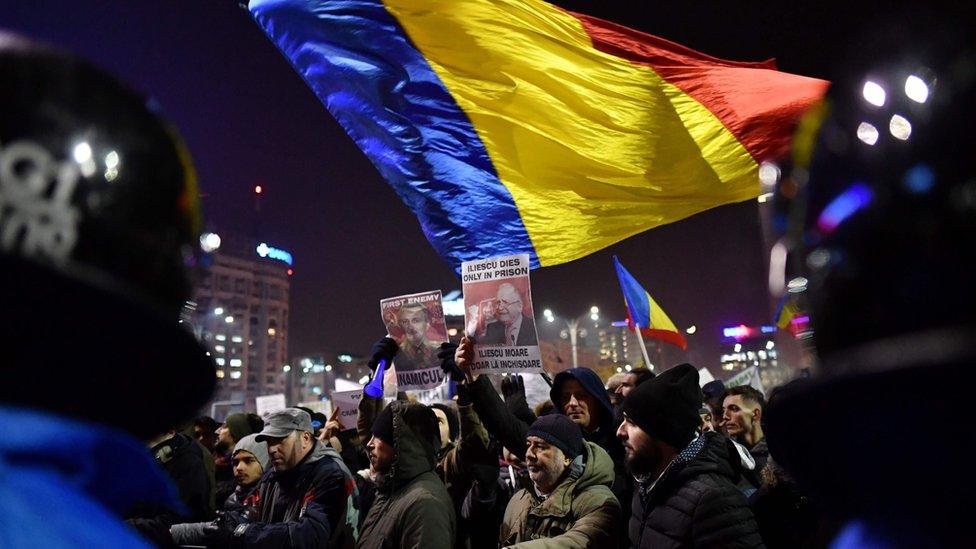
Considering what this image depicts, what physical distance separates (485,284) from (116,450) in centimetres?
447

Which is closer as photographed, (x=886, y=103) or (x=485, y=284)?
(x=886, y=103)

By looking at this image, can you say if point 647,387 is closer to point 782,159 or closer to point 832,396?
point 782,159

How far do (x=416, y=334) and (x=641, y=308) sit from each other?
19.6 ft

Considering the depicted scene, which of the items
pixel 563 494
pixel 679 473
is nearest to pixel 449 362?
pixel 563 494

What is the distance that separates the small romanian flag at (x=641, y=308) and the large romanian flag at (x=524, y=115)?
13.3 feet

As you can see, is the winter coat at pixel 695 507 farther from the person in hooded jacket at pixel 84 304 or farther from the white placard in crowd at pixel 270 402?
the white placard in crowd at pixel 270 402

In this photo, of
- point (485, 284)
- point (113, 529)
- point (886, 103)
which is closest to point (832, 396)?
point (886, 103)

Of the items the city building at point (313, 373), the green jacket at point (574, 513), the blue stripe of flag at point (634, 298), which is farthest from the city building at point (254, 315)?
the green jacket at point (574, 513)

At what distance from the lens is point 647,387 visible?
453 cm

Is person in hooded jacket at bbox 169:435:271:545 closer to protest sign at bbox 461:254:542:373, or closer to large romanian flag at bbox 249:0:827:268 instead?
protest sign at bbox 461:254:542:373

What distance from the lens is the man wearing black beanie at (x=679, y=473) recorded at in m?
3.74

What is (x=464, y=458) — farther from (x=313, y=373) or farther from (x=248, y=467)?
(x=313, y=373)

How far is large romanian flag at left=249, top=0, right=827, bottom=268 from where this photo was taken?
6.86m

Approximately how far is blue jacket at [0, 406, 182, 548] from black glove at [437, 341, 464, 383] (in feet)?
14.8
